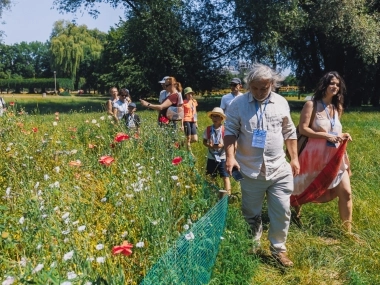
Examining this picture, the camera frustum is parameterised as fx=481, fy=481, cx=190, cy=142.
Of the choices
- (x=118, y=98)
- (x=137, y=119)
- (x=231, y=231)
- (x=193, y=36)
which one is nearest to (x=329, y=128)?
(x=231, y=231)

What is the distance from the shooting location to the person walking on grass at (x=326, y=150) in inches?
195

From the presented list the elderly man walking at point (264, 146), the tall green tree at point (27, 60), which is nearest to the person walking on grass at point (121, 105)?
the elderly man walking at point (264, 146)

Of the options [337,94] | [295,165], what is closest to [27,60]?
[337,94]

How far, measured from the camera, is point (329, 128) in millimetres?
5039

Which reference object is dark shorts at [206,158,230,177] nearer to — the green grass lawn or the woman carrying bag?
the green grass lawn

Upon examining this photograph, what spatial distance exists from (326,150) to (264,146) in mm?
1403

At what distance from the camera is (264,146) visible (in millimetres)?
3965

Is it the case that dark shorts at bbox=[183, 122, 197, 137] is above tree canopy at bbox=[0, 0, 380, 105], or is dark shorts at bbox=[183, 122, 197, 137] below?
below

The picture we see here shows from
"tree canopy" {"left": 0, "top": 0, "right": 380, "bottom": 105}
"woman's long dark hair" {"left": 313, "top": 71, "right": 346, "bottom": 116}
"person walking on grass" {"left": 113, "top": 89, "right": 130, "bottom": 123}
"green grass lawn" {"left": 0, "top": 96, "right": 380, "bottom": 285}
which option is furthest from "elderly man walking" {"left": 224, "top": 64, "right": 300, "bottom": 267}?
"tree canopy" {"left": 0, "top": 0, "right": 380, "bottom": 105}

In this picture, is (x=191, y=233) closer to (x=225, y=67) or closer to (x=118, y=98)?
(x=118, y=98)

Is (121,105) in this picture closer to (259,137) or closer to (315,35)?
(259,137)

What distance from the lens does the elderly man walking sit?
394cm

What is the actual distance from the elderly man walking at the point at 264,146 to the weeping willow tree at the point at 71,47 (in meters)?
72.3

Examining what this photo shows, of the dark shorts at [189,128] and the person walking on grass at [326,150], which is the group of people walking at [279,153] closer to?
the person walking on grass at [326,150]
